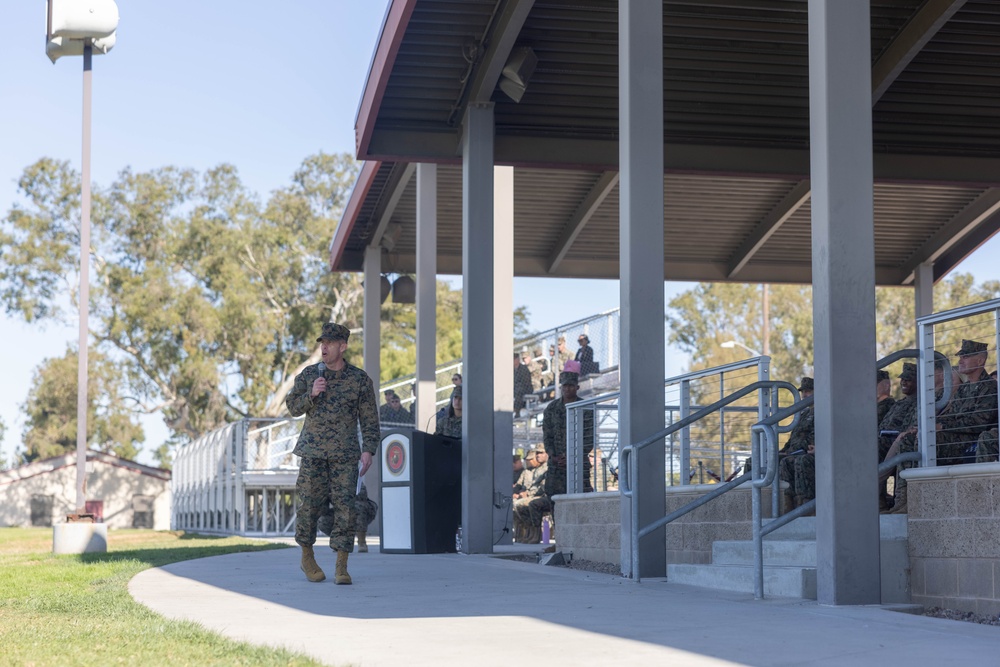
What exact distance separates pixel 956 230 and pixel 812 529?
44.3ft

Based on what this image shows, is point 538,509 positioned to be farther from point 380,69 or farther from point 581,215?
point 380,69

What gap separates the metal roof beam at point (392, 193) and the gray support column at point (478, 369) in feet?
12.0

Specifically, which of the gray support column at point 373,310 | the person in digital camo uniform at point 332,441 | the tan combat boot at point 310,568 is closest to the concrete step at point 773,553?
the person in digital camo uniform at point 332,441

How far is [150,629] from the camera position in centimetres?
627

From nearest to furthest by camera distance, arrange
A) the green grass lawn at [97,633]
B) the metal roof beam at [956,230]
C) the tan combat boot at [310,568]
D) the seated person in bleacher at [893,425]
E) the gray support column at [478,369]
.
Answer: the green grass lawn at [97,633], the seated person in bleacher at [893,425], the tan combat boot at [310,568], the gray support column at [478,369], the metal roof beam at [956,230]

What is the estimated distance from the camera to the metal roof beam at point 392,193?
61.0 feet

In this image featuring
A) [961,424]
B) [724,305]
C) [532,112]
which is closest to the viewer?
[961,424]

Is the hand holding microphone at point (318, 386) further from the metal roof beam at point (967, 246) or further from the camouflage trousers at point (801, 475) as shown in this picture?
the metal roof beam at point (967, 246)

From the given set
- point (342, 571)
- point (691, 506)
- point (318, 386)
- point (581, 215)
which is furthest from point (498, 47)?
point (581, 215)

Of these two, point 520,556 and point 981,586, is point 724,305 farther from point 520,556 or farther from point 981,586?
point 981,586

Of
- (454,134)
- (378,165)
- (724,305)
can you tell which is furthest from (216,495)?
(724,305)

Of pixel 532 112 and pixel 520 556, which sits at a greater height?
pixel 532 112

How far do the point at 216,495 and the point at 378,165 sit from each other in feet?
48.4

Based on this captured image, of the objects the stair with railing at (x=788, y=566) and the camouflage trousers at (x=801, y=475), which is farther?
the camouflage trousers at (x=801, y=475)
